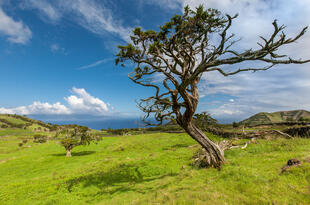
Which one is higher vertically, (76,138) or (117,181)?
(76,138)

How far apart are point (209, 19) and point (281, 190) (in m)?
13.4

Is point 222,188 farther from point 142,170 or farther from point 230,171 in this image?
point 142,170

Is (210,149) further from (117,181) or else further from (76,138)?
(76,138)

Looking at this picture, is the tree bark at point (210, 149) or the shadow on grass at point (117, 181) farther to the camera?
the shadow on grass at point (117, 181)

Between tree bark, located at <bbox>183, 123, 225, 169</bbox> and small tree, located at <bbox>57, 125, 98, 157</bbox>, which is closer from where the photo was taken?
tree bark, located at <bbox>183, 123, 225, 169</bbox>

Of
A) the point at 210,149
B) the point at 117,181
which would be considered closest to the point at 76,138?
the point at 117,181

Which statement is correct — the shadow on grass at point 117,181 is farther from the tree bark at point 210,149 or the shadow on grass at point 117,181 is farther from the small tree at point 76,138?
the small tree at point 76,138

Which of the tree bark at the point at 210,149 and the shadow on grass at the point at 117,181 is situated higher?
the tree bark at the point at 210,149

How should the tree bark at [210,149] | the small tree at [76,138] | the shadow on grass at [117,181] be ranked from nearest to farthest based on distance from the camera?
1. the tree bark at [210,149]
2. the shadow on grass at [117,181]
3. the small tree at [76,138]

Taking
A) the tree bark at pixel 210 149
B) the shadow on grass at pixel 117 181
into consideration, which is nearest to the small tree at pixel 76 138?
the shadow on grass at pixel 117 181

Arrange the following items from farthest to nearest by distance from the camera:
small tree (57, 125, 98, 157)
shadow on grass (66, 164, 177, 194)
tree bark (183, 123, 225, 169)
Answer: small tree (57, 125, 98, 157), shadow on grass (66, 164, 177, 194), tree bark (183, 123, 225, 169)

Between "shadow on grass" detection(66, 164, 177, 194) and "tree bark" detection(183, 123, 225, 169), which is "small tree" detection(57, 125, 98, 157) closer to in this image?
"shadow on grass" detection(66, 164, 177, 194)

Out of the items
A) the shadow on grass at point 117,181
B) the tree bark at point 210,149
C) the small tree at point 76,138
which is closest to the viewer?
the tree bark at point 210,149

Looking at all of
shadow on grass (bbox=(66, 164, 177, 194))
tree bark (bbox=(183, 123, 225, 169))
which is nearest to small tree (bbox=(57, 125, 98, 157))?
shadow on grass (bbox=(66, 164, 177, 194))
